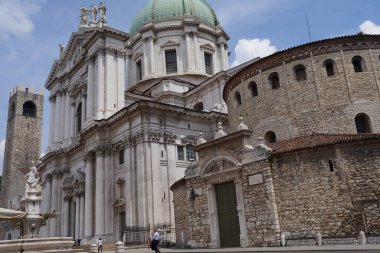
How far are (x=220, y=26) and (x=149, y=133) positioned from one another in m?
25.6

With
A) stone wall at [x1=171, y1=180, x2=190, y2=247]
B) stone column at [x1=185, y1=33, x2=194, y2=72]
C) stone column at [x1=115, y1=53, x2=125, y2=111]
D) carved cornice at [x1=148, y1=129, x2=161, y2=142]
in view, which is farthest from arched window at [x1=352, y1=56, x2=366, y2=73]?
stone column at [x1=185, y1=33, x2=194, y2=72]

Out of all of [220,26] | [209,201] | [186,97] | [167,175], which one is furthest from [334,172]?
[220,26]

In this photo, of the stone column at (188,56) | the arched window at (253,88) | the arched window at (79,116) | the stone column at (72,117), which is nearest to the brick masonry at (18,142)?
the stone column at (72,117)

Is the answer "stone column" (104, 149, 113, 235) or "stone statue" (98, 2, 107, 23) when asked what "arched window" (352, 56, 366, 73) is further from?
"stone statue" (98, 2, 107, 23)

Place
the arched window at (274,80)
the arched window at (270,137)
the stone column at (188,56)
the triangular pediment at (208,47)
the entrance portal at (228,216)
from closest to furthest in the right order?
the entrance portal at (228,216)
the arched window at (270,137)
the arched window at (274,80)
the stone column at (188,56)
the triangular pediment at (208,47)

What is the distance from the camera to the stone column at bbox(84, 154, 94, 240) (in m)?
32.5

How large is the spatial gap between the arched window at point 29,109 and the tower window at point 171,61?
35.7 m

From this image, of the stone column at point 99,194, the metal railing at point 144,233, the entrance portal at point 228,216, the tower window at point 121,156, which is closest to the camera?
the entrance portal at point 228,216

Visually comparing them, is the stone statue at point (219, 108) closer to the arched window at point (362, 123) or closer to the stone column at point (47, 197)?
the arched window at point (362, 123)

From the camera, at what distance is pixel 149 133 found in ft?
97.8

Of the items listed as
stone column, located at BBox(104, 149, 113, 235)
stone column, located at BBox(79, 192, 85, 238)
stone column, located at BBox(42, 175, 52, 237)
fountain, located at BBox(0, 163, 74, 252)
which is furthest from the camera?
stone column, located at BBox(42, 175, 52, 237)

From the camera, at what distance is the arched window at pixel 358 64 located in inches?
867

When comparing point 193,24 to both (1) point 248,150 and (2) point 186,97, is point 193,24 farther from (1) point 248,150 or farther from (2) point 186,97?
(1) point 248,150

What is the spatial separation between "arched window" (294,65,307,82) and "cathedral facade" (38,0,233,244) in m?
11.8
